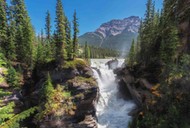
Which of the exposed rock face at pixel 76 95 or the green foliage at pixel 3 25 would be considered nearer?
the exposed rock face at pixel 76 95

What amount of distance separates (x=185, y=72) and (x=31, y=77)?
31.4 meters

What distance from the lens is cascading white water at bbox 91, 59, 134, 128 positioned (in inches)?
1415

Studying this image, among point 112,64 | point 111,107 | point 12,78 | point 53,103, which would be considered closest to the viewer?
point 12,78

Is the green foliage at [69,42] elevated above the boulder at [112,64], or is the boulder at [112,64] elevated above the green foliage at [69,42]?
the green foliage at [69,42]

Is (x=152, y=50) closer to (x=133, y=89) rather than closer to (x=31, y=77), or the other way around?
(x=133, y=89)

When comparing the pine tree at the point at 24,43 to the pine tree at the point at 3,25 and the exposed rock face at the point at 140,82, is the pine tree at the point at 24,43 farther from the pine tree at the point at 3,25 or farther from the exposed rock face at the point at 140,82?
the exposed rock face at the point at 140,82

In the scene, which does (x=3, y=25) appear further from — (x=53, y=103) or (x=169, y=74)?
(x=169, y=74)

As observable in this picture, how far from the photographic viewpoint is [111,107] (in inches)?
1731

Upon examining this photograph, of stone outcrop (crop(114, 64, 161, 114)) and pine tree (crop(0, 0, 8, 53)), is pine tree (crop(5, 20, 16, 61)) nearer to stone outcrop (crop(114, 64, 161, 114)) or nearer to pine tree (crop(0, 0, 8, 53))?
pine tree (crop(0, 0, 8, 53))

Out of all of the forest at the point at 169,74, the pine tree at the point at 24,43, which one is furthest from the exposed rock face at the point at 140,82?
the pine tree at the point at 24,43

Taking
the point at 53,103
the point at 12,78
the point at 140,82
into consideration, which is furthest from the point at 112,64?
the point at 12,78

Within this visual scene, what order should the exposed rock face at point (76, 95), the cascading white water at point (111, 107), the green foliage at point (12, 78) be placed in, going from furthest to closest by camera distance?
the cascading white water at point (111, 107), the exposed rock face at point (76, 95), the green foliage at point (12, 78)

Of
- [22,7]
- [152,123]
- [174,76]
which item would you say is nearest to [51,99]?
[152,123]

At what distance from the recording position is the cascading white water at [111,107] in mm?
35938
